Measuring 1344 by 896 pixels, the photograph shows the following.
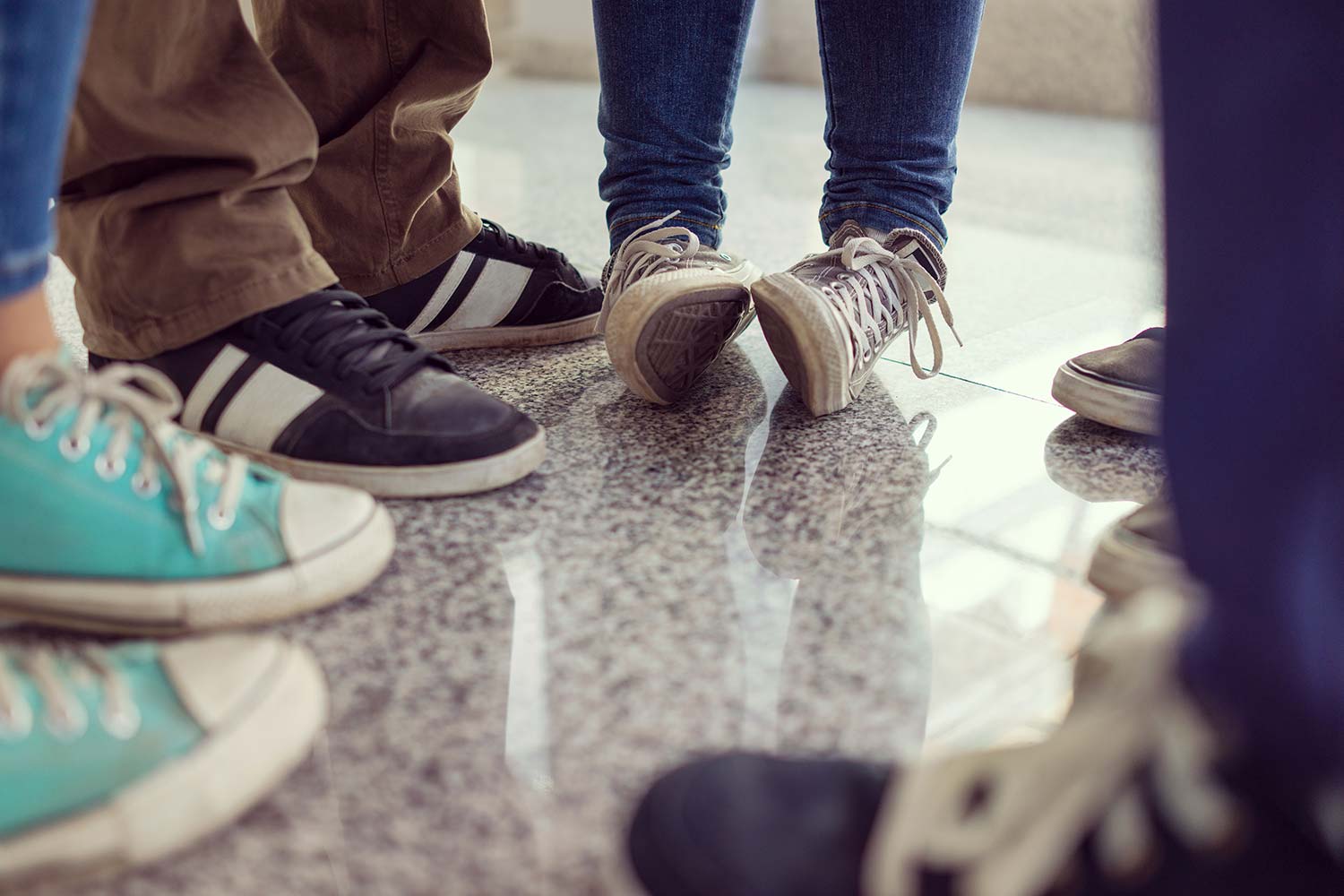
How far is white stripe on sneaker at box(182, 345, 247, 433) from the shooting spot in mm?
797

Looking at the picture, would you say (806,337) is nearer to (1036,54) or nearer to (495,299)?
(495,299)

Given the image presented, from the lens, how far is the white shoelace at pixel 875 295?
979mm

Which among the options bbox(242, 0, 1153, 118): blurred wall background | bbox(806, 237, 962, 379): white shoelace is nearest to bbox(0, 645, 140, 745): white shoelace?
bbox(806, 237, 962, 379): white shoelace

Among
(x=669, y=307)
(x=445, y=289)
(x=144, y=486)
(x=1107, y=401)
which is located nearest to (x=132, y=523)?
(x=144, y=486)

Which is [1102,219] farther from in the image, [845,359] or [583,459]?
[583,459]

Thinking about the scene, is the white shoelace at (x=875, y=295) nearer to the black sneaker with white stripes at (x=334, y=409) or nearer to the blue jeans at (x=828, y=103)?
the blue jeans at (x=828, y=103)

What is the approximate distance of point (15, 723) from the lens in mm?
431

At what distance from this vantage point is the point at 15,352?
543 mm

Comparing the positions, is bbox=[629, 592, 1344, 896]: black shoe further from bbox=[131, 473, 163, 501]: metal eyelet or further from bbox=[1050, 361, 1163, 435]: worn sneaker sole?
bbox=[1050, 361, 1163, 435]: worn sneaker sole

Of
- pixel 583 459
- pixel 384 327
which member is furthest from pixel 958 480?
pixel 384 327

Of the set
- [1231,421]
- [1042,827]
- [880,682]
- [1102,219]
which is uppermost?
[1231,421]

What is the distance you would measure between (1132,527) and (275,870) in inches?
21.7

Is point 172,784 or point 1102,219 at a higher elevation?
point 172,784

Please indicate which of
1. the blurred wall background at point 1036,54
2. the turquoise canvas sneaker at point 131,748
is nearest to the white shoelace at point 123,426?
the turquoise canvas sneaker at point 131,748
